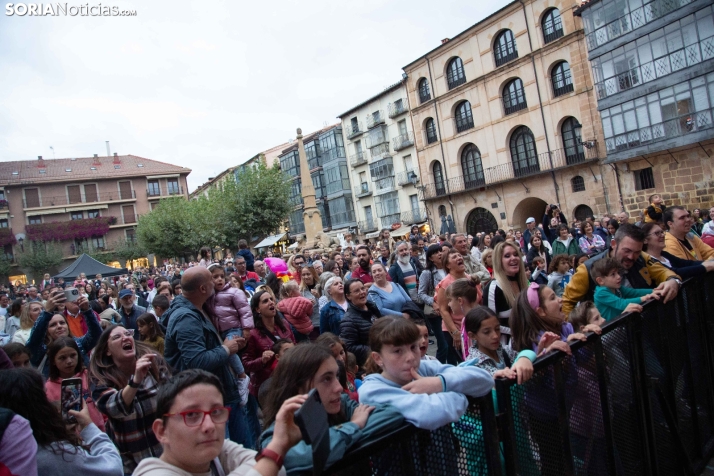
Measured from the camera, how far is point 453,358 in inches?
254

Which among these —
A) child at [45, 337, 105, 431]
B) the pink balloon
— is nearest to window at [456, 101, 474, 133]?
the pink balloon

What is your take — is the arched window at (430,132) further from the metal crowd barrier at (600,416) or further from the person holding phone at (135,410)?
the person holding phone at (135,410)

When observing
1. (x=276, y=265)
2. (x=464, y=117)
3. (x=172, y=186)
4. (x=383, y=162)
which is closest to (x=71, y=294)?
(x=276, y=265)

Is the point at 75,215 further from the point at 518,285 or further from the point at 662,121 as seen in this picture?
the point at 518,285

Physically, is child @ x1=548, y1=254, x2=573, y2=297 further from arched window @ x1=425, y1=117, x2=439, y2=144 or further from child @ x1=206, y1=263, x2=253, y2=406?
arched window @ x1=425, y1=117, x2=439, y2=144

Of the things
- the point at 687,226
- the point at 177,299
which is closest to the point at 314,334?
the point at 177,299

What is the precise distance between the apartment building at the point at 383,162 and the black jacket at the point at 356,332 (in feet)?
101

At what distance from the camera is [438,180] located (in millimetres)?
35250

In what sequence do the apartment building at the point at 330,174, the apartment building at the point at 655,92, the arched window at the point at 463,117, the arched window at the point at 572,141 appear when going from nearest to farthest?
the apartment building at the point at 655,92, the arched window at the point at 572,141, the arched window at the point at 463,117, the apartment building at the point at 330,174

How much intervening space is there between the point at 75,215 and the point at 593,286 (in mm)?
60354

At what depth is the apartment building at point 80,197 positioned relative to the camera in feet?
169

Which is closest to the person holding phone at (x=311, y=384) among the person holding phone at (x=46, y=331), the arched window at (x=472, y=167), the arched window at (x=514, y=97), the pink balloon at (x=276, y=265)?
the person holding phone at (x=46, y=331)

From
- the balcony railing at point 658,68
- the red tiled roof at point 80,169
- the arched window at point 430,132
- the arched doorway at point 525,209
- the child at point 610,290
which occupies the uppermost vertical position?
the red tiled roof at point 80,169

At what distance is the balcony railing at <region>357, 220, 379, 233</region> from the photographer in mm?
42516
